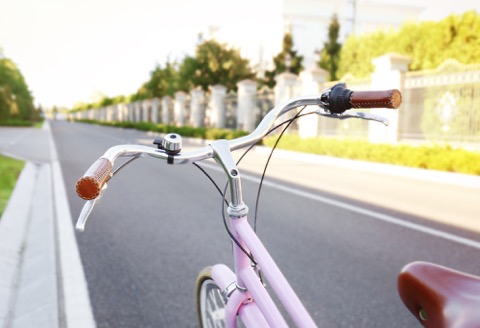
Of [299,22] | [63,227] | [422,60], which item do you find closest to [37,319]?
[63,227]

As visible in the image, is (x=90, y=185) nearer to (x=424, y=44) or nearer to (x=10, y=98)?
(x=424, y=44)

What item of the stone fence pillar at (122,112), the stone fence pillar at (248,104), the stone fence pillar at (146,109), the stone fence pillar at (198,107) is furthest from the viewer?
the stone fence pillar at (122,112)

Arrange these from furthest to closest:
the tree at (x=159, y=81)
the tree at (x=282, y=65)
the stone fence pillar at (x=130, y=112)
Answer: the stone fence pillar at (x=130, y=112) < the tree at (x=159, y=81) < the tree at (x=282, y=65)

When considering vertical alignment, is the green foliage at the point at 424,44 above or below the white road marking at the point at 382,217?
above

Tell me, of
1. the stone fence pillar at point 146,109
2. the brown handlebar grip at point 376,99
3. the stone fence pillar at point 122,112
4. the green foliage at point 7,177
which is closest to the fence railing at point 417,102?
the green foliage at point 7,177

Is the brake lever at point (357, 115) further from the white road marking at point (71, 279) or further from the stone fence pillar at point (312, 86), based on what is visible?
the stone fence pillar at point (312, 86)

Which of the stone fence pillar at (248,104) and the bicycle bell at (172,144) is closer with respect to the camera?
the bicycle bell at (172,144)

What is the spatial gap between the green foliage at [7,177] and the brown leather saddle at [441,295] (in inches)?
218

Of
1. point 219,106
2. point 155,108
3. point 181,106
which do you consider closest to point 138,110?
point 155,108

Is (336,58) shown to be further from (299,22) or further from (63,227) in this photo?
(63,227)

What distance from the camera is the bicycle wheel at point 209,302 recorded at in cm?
207

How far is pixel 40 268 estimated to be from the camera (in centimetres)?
393

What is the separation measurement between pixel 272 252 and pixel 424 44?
22.9 m

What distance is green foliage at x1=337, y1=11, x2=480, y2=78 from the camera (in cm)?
2025
